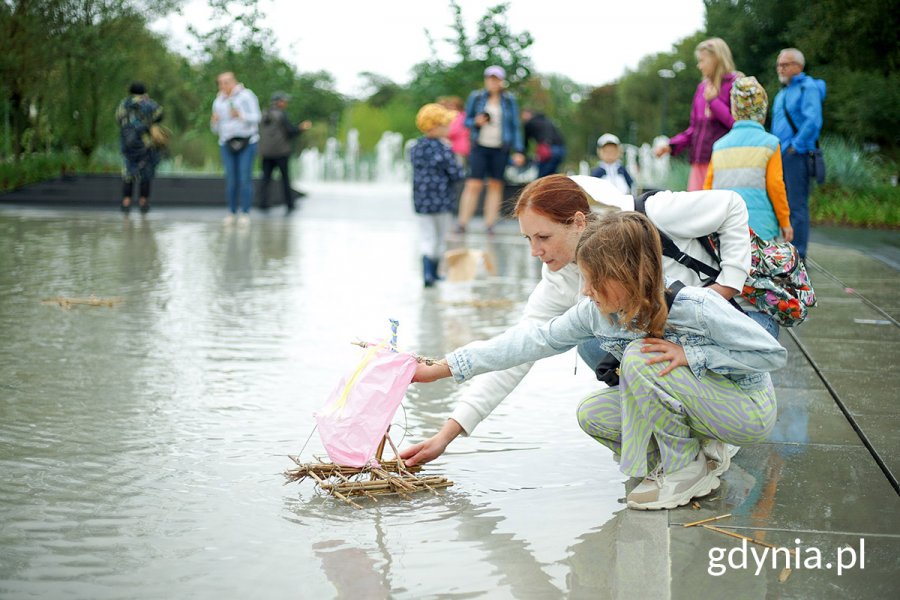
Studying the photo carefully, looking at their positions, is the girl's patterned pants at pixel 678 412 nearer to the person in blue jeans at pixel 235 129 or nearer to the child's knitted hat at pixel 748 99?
the child's knitted hat at pixel 748 99

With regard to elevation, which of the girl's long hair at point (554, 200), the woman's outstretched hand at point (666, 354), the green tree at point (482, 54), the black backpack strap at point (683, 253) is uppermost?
the green tree at point (482, 54)

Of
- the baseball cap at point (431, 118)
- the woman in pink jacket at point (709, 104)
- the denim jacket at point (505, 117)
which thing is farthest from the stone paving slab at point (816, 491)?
the denim jacket at point (505, 117)

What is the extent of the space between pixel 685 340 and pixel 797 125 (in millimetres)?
7000

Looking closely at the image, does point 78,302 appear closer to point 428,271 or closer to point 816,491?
point 428,271

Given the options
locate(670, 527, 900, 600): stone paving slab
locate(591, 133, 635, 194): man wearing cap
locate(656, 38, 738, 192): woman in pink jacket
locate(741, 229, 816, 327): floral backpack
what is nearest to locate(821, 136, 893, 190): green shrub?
locate(591, 133, 635, 194): man wearing cap

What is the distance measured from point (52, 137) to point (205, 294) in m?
15.0

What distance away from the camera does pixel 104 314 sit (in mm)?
8328

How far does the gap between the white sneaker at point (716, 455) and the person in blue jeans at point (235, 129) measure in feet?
41.5

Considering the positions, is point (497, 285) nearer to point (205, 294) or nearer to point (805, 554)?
point (205, 294)

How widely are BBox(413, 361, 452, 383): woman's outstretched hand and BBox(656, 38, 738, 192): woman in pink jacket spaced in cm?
578

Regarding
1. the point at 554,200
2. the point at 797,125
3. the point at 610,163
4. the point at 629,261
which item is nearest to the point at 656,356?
the point at 629,261

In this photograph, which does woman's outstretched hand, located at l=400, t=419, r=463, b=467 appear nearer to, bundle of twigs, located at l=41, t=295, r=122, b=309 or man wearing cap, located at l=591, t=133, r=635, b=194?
bundle of twigs, located at l=41, t=295, r=122, b=309

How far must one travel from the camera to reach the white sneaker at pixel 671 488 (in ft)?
13.2

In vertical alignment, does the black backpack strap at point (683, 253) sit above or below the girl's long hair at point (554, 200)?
below
